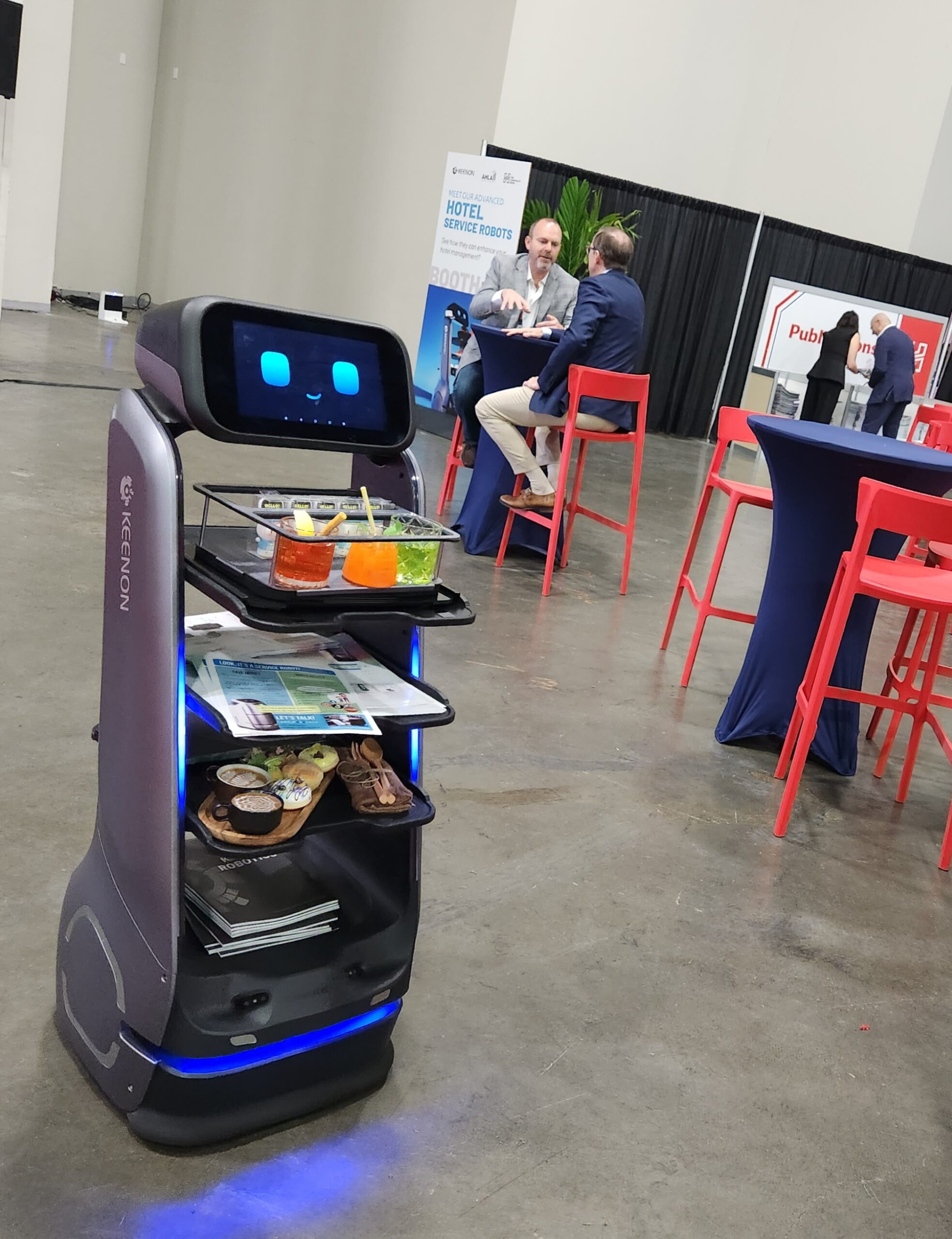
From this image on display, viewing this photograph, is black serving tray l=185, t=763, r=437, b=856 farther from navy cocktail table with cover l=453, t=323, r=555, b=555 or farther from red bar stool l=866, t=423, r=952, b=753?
navy cocktail table with cover l=453, t=323, r=555, b=555

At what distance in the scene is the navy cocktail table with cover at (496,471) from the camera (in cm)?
459

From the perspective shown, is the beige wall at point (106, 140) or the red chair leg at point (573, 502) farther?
the beige wall at point (106, 140)

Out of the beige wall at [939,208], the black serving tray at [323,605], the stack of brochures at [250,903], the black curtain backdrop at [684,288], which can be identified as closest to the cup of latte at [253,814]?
the stack of brochures at [250,903]

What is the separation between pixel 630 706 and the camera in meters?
3.41

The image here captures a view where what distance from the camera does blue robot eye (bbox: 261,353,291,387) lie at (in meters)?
1.33

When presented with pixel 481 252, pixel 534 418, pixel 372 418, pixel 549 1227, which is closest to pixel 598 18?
pixel 481 252

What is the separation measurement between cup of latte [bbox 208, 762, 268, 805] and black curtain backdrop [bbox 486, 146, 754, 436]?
886cm

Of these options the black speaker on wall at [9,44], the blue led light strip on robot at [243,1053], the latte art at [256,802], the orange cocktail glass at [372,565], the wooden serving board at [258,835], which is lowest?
the blue led light strip on robot at [243,1053]

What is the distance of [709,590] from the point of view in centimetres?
349

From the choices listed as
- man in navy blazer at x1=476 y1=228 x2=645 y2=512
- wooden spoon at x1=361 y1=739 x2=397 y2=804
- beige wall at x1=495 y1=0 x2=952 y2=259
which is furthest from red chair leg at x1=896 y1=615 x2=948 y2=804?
beige wall at x1=495 y1=0 x2=952 y2=259

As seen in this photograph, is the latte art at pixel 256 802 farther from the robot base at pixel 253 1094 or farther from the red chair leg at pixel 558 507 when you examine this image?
the red chair leg at pixel 558 507

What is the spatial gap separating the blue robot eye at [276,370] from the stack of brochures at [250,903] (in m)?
0.60

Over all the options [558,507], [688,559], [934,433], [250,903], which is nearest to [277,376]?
[250,903]

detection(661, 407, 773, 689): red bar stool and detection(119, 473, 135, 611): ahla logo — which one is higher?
detection(119, 473, 135, 611): ahla logo
